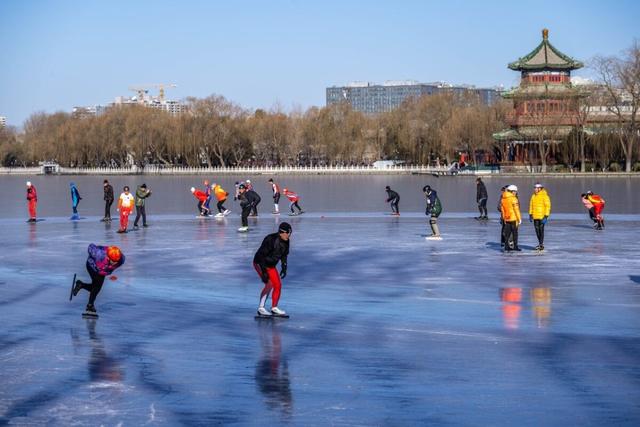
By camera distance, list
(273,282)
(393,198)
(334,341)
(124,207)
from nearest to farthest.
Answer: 1. (334,341)
2. (273,282)
3. (124,207)
4. (393,198)

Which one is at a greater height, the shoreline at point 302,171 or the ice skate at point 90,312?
the shoreline at point 302,171

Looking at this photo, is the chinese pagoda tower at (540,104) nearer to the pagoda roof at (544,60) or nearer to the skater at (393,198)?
the pagoda roof at (544,60)

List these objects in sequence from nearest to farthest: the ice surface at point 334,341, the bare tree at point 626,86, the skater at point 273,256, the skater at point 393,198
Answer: the ice surface at point 334,341, the skater at point 273,256, the skater at point 393,198, the bare tree at point 626,86

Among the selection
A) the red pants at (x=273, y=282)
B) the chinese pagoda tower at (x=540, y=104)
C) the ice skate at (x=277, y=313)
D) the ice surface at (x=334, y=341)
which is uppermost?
the chinese pagoda tower at (x=540, y=104)

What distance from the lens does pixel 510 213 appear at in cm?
2456

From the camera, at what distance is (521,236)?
3030 cm

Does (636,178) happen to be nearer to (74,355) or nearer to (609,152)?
(609,152)

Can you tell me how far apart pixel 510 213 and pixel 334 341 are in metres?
11.6

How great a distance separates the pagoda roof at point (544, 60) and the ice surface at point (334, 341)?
98632mm

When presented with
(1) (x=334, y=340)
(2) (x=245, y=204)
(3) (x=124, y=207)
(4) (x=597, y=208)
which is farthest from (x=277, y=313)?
(4) (x=597, y=208)

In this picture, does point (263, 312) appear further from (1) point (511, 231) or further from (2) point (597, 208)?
(2) point (597, 208)

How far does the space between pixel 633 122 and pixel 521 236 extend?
7366cm

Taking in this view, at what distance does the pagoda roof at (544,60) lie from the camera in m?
121

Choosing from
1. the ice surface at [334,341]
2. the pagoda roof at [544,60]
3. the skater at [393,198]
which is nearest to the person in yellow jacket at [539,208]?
the ice surface at [334,341]
